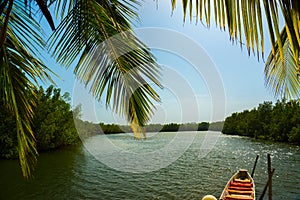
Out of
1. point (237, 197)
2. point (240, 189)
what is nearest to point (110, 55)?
point (237, 197)

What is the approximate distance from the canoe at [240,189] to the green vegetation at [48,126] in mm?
18540

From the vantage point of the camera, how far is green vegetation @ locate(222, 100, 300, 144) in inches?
1731

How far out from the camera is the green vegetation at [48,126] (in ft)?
79.0

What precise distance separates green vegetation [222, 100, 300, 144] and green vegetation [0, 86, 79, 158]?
1052 inches

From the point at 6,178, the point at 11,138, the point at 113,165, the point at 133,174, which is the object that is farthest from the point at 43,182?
the point at 11,138

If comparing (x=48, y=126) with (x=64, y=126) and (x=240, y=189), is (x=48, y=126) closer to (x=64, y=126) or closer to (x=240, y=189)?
(x=64, y=126)

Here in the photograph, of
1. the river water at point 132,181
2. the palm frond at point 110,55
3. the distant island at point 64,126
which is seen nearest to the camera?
the palm frond at point 110,55

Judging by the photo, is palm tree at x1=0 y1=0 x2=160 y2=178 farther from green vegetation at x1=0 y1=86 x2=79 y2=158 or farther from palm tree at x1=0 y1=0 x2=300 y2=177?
green vegetation at x1=0 y1=86 x2=79 y2=158

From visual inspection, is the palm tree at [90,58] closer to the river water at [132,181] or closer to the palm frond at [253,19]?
the palm frond at [253,19]

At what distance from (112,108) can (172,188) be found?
42.8ft

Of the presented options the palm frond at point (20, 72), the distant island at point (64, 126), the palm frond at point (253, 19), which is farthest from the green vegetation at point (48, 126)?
the palm frond at point (253, 19)

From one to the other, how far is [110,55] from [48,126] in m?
29.1

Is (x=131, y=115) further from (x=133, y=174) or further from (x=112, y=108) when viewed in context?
(x=133, y=174)

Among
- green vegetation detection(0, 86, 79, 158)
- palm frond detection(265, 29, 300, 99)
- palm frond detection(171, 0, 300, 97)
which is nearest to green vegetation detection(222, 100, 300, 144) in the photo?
green vegetation detection(0, 86, 79, 158)
